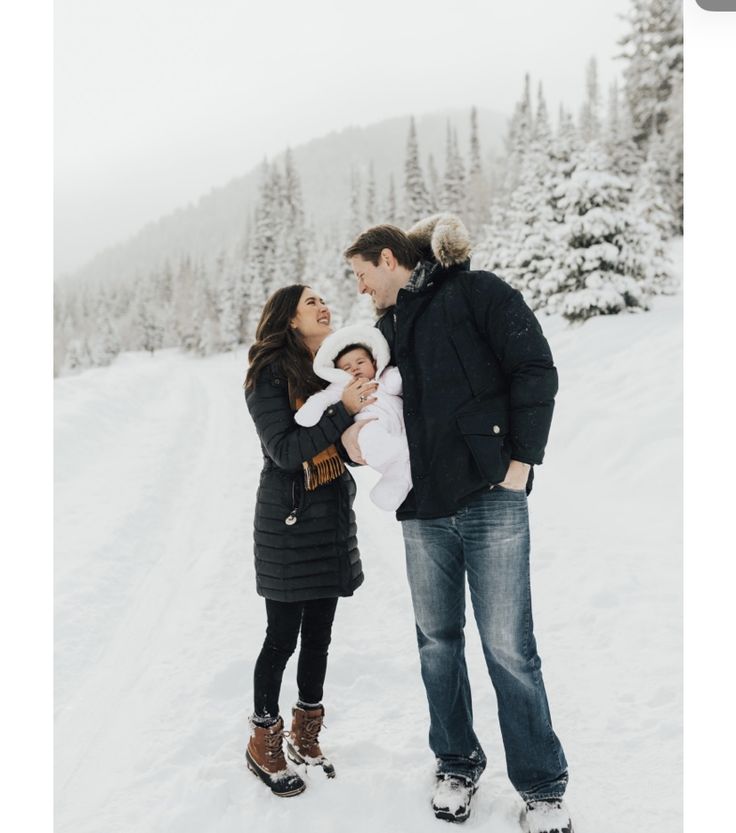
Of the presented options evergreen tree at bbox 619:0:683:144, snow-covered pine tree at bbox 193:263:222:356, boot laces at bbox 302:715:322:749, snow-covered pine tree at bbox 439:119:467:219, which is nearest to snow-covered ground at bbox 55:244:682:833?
boot laces at bbox 302:715:322:749

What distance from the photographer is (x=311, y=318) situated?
2.96m

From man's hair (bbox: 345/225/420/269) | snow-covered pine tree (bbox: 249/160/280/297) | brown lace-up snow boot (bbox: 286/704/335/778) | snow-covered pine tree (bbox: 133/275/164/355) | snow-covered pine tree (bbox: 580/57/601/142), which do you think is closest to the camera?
man's hair (bbox: 345/225/420/269)

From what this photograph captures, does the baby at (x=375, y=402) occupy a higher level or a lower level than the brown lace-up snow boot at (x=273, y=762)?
higher

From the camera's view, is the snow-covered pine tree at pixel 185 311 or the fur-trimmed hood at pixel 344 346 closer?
the fur-trimmed hood at pixel 344 346

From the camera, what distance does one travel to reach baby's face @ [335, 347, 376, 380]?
2.85 metres

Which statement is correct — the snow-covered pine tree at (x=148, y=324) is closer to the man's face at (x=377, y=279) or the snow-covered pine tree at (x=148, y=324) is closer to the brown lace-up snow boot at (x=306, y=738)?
the brown lace-up snow boot at (x=306, y=738)

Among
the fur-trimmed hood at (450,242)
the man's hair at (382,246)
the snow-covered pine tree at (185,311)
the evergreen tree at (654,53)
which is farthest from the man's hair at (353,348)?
the snow-covered pine tree at (185,311)

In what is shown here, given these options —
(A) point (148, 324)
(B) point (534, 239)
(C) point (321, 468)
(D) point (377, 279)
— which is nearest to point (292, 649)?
(C) point (321, 468)

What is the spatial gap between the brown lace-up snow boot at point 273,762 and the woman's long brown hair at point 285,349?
158 cm

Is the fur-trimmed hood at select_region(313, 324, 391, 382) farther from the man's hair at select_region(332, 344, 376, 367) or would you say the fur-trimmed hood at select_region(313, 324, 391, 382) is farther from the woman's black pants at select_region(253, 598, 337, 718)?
the woman's black pants at select_region(253, 598, 337, 718)

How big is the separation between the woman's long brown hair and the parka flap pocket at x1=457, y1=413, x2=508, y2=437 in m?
0.74

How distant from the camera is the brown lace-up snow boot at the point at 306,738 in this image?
312 centimetres

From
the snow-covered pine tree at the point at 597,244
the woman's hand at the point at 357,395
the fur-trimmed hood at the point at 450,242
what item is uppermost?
the snow-covered pine tree at the point at 597,244
